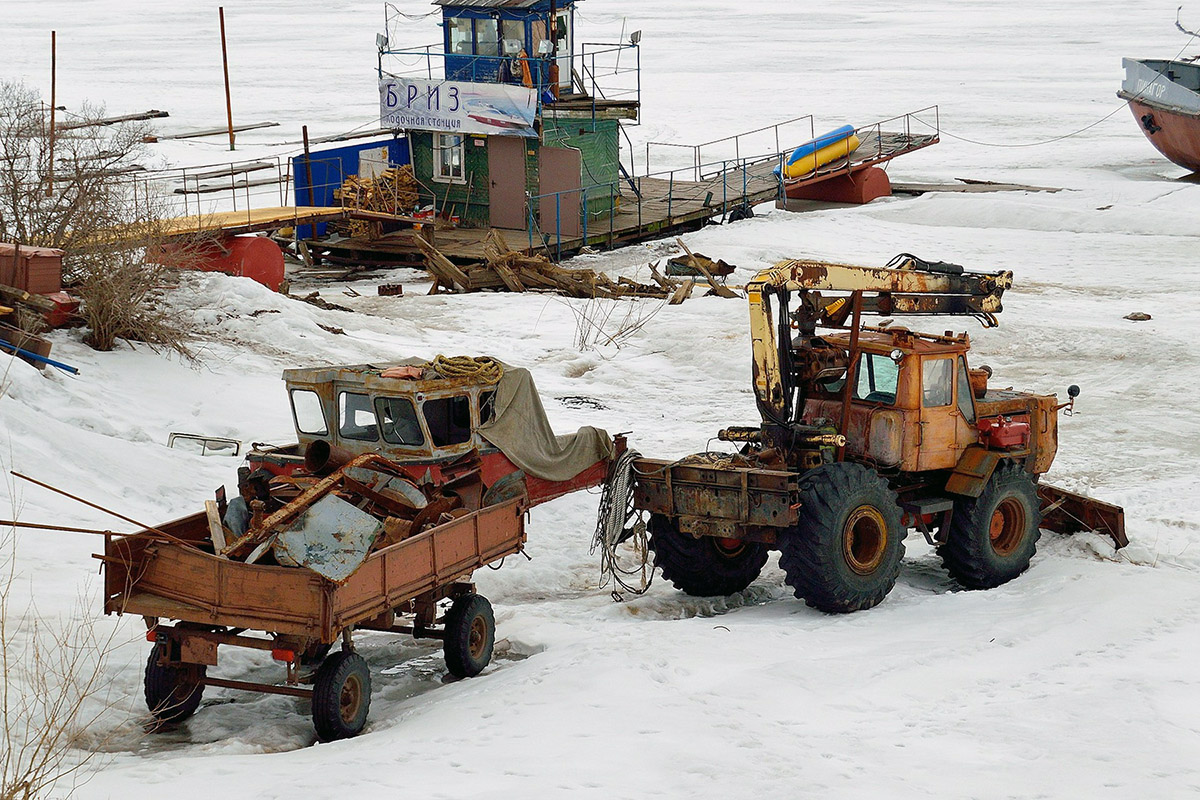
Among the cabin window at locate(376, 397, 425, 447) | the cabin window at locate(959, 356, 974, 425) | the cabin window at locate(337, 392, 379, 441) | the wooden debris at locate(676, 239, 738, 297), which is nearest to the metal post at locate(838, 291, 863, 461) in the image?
the cabin window at locate(959, 356, 974, 425)

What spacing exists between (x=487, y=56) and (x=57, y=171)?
43.3 ft

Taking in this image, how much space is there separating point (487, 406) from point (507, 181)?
1999 cm

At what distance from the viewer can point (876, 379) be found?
1259cm

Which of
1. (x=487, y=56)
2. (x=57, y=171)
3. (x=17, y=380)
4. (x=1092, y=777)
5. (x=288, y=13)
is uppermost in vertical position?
(x=288, y=13)

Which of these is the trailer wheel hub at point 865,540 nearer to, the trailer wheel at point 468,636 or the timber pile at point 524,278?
the trailer wheel at point 468,636

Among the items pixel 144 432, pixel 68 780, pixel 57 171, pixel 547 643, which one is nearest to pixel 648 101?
pixel 57 171

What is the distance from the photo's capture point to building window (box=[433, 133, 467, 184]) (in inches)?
1247

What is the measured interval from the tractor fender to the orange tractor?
2 cm

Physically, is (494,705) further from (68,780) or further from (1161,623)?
→ (1161,623)

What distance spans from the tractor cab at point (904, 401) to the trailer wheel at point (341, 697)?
5023 millimetres

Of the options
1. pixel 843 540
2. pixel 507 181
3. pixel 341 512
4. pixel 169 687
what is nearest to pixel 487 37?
pixel 507 181

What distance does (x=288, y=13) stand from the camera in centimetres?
9719

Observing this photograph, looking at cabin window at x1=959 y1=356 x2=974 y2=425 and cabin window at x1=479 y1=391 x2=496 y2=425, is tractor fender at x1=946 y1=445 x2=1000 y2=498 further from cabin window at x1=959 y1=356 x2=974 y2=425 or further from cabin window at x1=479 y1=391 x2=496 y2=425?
cabin window at x1=479 y1=391 x2=496 y2=425

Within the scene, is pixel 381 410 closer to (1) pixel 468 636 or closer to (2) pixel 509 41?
(1) pixel 468 636
